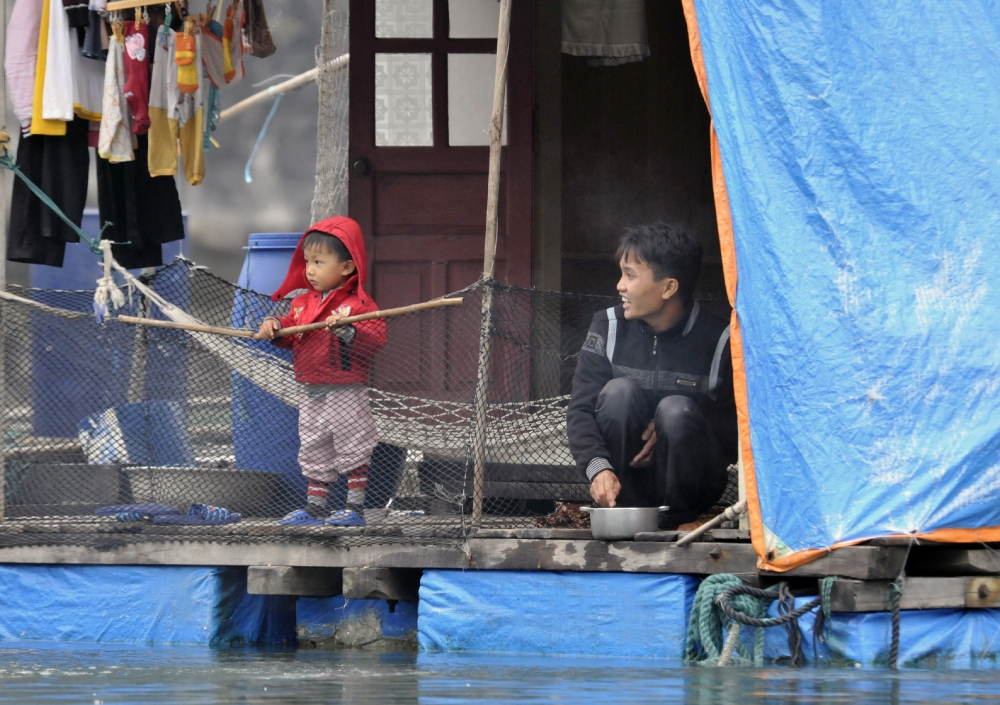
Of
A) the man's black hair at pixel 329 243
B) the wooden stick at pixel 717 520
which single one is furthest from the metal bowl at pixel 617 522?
the man's black hair at pixel 329 243

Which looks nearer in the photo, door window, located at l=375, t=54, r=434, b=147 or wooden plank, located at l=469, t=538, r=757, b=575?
wooden plank, located at l=469, t=538, r=757, b=575

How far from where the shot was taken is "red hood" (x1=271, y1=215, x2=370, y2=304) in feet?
16.1

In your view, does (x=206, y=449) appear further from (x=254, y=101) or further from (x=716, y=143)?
(x=716, y=143)

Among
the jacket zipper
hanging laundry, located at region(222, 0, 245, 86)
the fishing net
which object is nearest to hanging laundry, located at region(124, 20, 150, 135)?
hanging laundry, located at region(222, 0, 245, 86)

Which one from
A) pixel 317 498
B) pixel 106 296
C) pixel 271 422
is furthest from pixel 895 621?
pixel 106 296

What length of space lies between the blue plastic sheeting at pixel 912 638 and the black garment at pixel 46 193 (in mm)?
3188

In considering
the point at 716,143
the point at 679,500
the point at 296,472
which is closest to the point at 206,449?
the point at 296,472

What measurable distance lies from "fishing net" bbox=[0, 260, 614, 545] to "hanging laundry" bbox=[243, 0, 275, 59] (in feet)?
3.55

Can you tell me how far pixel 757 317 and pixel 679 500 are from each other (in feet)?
2.47

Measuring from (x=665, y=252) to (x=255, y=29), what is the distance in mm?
2379

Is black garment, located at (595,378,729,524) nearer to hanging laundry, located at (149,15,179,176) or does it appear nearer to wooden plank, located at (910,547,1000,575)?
wooden plank, located at (910,547,1000,575)

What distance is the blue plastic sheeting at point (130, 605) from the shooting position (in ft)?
14.2

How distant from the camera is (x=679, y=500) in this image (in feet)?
13.9

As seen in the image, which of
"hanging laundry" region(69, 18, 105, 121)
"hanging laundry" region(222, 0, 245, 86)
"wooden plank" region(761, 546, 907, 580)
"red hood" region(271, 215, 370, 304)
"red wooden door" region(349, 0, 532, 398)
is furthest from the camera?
"red wooden door" region(349, 0, 532, 398)
